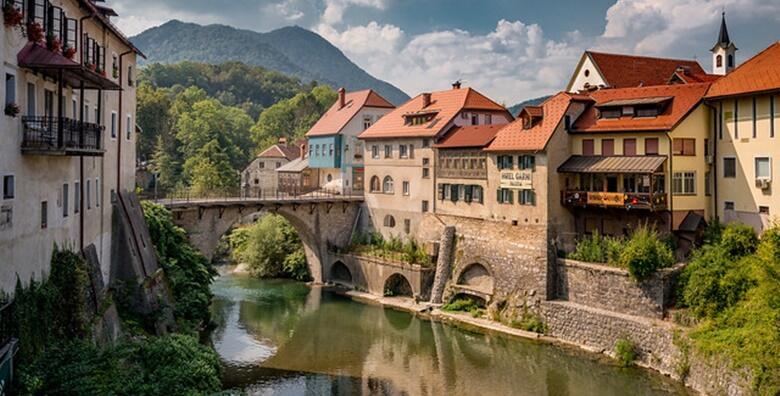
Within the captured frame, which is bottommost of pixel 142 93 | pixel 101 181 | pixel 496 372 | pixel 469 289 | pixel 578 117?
pixel 496 372

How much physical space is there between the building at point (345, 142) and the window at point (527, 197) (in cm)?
1985

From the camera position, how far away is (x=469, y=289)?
39.2 metres

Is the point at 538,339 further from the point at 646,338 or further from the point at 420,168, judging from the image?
the point at 420,168

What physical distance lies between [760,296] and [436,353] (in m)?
14.3

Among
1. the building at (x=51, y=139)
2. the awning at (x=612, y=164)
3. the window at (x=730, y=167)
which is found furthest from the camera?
the awning at (x=612, y=164)

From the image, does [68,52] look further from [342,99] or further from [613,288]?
[342,99]

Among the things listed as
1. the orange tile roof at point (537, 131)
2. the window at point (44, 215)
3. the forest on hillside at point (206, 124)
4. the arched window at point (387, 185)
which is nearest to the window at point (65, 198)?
the window at point (44, 215)

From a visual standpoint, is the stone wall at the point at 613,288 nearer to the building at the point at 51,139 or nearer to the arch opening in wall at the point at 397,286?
the arch opening in wall at the point at 397,286

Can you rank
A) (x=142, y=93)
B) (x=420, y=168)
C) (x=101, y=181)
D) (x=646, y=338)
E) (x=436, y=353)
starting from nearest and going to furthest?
1. (x=101, y=181)
2. (x=646, y=338)
3. (x=436, y=353)
4. (x=420, y=168)
5. (x=142, y=93)

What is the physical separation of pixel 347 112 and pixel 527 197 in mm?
23900

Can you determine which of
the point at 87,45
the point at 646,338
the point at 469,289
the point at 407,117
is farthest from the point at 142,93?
the point at 646,338

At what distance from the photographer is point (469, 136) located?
141 ft

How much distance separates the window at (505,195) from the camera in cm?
3855

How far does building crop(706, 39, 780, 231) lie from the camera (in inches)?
1188
